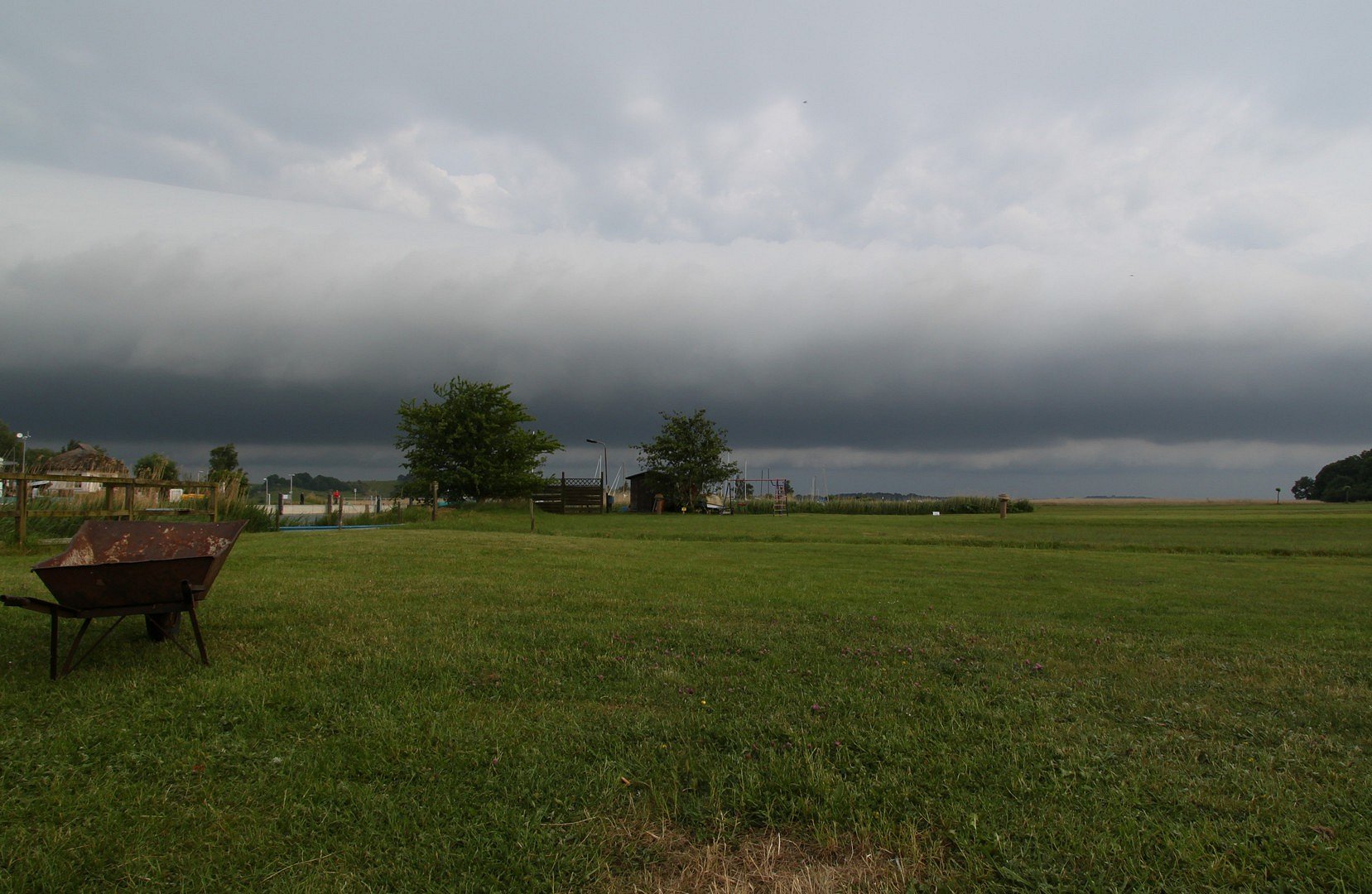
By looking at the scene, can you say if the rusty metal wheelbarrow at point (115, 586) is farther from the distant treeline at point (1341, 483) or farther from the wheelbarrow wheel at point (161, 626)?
the distant treeline at point (1341, 483)

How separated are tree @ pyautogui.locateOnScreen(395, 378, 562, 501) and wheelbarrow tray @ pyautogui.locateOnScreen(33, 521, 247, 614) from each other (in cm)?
3439

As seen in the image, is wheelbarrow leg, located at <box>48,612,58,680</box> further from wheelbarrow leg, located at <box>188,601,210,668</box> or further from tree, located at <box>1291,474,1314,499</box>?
tree, located at <box>1291,474,1314,499</box>

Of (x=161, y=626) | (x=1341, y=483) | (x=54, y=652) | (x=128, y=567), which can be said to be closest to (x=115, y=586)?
(x=128, y=567)

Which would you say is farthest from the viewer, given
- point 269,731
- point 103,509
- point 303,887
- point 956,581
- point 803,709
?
point 103,509

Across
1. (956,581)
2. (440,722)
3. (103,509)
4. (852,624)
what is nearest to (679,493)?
(103,509)

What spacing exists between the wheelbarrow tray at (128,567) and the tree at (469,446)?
34.4 m

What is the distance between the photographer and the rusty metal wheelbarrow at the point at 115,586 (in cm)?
492

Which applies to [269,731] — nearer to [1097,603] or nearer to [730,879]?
[730,879]

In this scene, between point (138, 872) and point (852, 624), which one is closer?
point (138, 872)

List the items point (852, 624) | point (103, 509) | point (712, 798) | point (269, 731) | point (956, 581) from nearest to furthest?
point (712, 798), point (269, 731), point (852, 624), point (956, 581), point (103, 509)

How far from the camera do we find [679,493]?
162 ft

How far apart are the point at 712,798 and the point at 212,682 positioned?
3730mm

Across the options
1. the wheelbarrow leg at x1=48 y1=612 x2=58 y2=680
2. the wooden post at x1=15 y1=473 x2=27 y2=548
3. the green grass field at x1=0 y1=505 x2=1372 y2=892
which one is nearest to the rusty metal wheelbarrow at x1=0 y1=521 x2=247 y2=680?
the wheelbarrow leg at x1=48 y1=612 x2=58 y2=680

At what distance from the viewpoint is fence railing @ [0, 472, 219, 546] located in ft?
44.9
